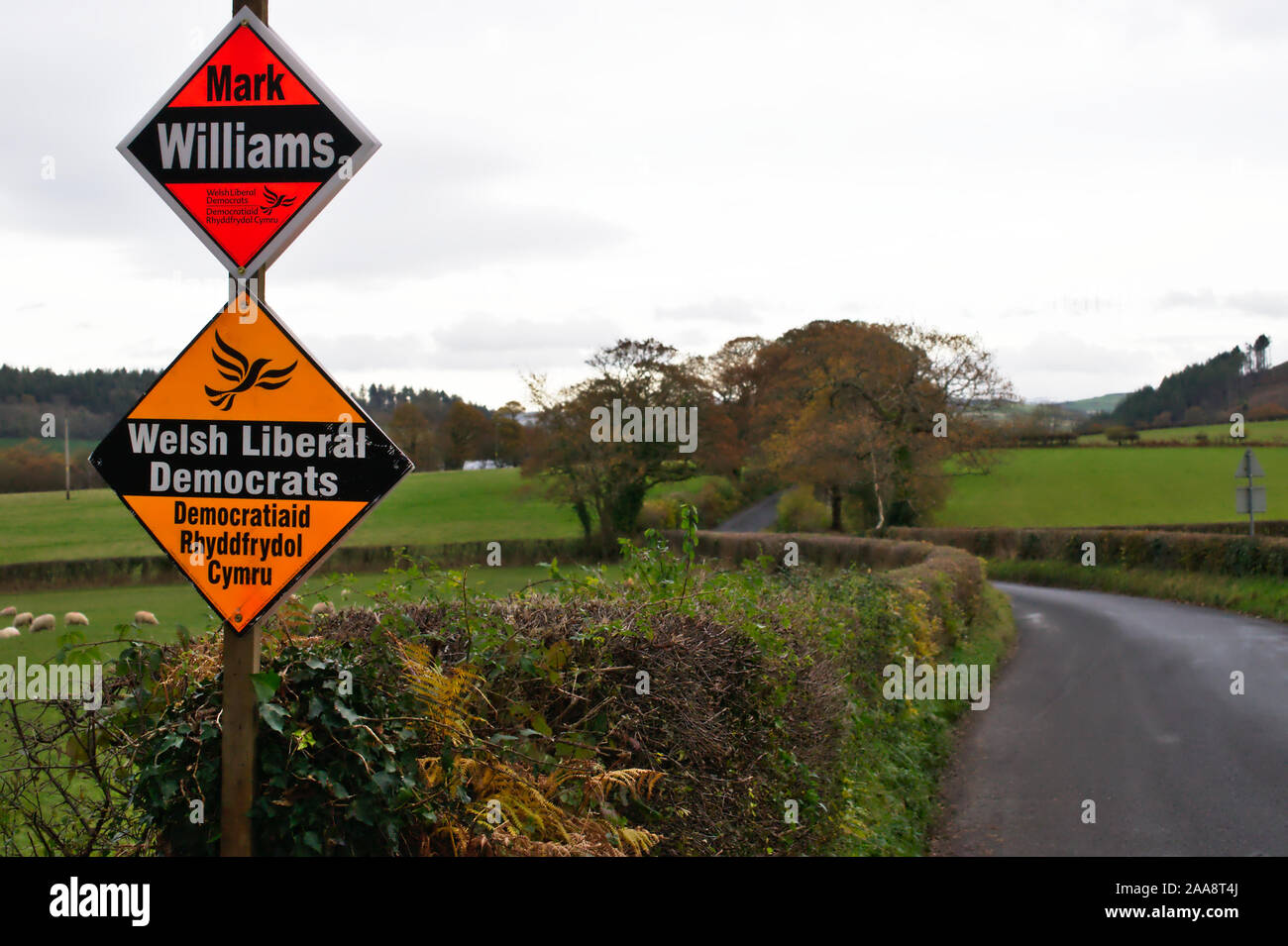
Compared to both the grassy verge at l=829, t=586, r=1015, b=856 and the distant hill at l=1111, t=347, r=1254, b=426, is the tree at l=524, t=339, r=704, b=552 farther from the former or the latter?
the distant hill at l=1111, t=347, r=1254, b=426

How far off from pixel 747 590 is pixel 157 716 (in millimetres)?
3905

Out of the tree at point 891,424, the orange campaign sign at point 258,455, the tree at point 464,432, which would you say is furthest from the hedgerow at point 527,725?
the tree at point 464,432

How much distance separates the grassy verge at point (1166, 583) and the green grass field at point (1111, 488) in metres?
13.2

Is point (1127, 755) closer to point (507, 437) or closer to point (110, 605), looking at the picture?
point (110, 605)

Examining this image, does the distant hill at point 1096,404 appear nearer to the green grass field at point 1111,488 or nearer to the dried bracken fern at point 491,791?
the green grass field at point 1111,488

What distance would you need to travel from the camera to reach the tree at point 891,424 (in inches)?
1853

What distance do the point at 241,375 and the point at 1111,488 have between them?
215 ft

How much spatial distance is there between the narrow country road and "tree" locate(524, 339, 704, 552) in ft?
116

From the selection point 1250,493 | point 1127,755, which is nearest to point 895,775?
point 1127,755

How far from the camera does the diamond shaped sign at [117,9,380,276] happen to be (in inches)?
127

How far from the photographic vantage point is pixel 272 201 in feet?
10.7

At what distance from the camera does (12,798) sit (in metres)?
3.32

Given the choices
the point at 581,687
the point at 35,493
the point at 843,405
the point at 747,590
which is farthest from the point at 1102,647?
the point at 35,493

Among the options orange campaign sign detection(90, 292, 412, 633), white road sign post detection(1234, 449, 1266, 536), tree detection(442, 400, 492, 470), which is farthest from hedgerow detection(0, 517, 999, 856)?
tree detection(442, 400, 492, 470)
